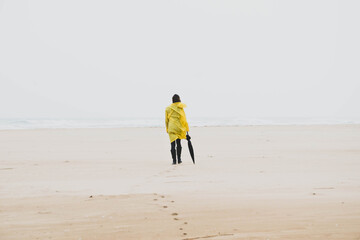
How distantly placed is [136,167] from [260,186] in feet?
11.1

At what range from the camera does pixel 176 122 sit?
1007 centimetres

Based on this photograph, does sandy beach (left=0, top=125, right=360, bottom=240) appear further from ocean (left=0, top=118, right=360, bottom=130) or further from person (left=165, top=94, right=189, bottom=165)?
ocean (left=0, top=118, right=360, bottom=130)

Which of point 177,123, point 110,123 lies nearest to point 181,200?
point 177,123

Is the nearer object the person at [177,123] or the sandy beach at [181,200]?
the sandy beach at [181,200]

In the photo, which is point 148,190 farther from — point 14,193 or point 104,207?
point 14,193

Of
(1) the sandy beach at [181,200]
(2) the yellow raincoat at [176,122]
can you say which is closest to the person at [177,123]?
(2) the yellow raincoat at [176,122]

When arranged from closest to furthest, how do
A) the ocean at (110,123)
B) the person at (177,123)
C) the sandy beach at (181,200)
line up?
the sandy beach at (181,200), the person at (177,123), the ocean at (110,123)

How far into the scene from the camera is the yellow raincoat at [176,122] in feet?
33.0

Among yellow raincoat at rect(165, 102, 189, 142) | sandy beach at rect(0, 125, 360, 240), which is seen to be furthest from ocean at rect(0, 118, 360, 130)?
sandy beach at rect(0, 125, 360, 240)

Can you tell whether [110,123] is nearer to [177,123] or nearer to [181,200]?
[177,123]

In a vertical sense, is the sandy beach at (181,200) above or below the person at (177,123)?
below

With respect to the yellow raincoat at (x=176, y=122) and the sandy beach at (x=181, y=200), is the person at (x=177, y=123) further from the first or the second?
the sandy beach at (x=181, y=200)

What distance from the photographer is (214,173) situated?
26.3 feet

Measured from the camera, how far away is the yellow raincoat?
1005 cm
